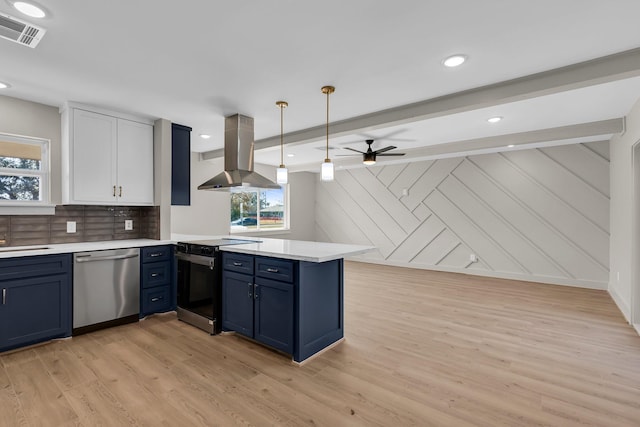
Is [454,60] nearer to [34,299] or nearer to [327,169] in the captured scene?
[327,169]

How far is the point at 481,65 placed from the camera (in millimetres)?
2619

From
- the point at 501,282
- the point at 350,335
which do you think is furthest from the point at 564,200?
the point at 350,335

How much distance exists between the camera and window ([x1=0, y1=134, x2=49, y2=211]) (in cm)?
331

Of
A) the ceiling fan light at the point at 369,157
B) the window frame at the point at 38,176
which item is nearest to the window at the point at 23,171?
the window frame at the point at 38,176

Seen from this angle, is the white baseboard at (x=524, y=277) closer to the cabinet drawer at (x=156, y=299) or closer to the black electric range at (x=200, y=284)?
the black electric range at (x=200, y=284)

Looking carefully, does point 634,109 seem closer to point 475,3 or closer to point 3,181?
point 475,3

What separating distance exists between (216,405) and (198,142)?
4.35 m

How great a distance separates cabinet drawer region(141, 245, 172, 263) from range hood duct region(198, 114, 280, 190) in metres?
0.87

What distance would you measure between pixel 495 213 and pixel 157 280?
5.87 m

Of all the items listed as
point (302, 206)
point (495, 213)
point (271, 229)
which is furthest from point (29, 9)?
point (302, 206)

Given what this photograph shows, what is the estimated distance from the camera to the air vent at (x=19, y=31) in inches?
77.4

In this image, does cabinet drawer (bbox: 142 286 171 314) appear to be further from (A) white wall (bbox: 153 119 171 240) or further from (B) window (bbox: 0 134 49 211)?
(B) window (bbox: 0 134 49 211)

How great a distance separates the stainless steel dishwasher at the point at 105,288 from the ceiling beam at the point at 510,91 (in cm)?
291

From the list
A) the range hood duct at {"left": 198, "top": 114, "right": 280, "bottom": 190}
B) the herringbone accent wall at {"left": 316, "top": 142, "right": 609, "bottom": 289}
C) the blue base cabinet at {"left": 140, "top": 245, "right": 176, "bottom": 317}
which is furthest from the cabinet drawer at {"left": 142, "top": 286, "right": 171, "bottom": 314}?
the herringbone accent wall at {"left": 316, "top": 142, "right": 609, "bottom": 289}
